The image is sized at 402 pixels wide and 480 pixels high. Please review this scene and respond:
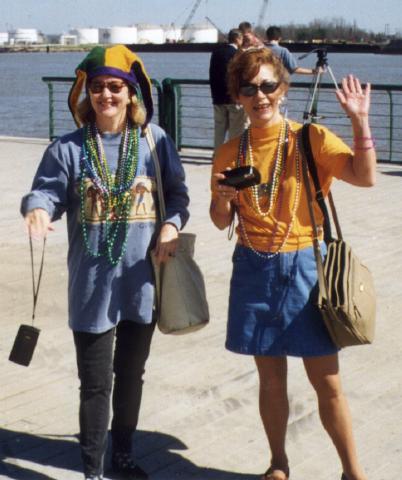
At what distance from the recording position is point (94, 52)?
4055mm

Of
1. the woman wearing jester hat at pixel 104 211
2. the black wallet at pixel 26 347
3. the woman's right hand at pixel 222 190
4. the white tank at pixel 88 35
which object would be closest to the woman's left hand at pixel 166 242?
the woman wearing jester hat at pixel 104 211

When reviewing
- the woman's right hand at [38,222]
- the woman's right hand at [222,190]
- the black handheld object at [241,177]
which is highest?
Answer: the black handheld object at [241,177]

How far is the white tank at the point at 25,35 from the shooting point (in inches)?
4769

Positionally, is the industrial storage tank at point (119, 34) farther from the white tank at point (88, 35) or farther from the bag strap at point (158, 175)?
the bag strap at point (158, 175)

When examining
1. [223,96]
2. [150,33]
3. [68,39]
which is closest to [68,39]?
[68,39]

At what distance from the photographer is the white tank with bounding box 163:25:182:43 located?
88519mm

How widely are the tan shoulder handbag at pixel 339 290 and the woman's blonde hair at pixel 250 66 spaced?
230mm

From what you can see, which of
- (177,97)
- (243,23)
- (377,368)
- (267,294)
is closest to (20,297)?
(377,368)

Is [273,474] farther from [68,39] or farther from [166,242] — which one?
[68,39]

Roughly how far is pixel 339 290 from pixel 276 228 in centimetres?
32

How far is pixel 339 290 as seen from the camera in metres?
3.86

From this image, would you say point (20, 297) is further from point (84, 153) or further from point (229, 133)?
point (229, 133)

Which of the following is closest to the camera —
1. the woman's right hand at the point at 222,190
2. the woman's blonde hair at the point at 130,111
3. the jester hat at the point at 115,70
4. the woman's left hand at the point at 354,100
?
the woman's left hand at the point at 354,100

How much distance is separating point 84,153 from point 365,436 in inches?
73.6
